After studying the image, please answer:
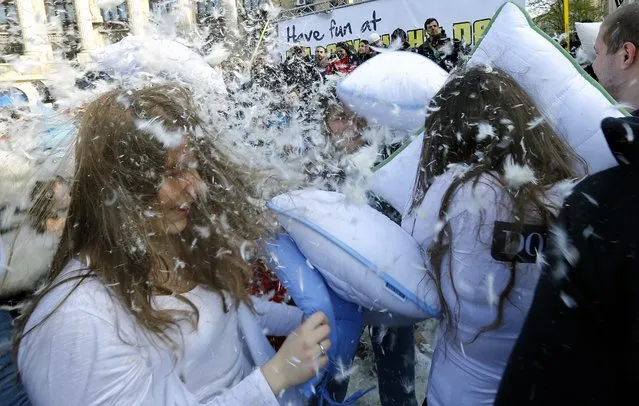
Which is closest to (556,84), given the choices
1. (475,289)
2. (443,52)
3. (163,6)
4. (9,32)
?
(475,289)

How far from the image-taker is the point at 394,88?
1.89m

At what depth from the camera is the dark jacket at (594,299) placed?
66 cm

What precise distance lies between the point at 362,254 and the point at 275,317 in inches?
13.2

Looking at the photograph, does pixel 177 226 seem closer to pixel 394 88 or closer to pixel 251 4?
pixel 394 88

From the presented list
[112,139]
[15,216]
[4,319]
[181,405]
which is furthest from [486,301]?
[15,216]

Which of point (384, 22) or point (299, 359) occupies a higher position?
point (384, 22)

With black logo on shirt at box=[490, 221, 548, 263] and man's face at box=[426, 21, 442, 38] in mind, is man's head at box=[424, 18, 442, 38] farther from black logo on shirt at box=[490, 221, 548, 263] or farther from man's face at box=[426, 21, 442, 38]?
black logo on shirt at box=[490, 221, 548, 263]

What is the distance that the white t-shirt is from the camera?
1.15m

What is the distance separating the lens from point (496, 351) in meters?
1.21

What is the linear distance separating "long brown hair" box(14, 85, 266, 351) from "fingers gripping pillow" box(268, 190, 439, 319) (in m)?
0.22

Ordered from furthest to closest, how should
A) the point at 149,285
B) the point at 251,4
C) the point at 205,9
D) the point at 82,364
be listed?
the point at 251,4
the point at 205,9
the point at 149,285
the point at 82,364

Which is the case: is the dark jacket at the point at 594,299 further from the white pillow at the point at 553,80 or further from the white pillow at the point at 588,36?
the white pillow at the point at 588,36

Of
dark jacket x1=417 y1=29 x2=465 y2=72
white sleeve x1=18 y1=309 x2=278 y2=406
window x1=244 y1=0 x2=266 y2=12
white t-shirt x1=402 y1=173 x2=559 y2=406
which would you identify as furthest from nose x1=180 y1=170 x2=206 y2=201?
window x1=244 y1=0 x2=266 y2=12

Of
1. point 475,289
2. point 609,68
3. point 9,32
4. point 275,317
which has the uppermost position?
point 9,32
